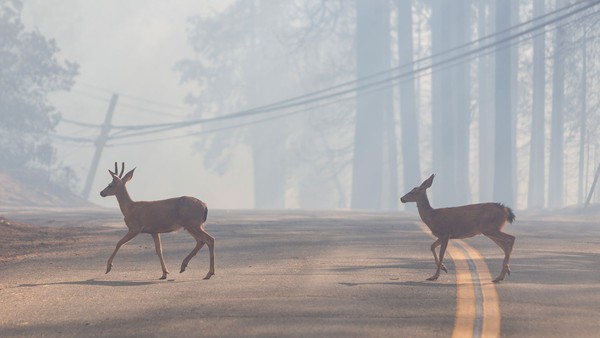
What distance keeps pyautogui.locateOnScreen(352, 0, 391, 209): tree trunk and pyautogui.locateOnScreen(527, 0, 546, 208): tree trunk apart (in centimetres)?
999

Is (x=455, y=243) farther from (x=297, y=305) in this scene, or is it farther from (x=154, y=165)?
(x=154, y=165)

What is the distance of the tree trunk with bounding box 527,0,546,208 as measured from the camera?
7550cm

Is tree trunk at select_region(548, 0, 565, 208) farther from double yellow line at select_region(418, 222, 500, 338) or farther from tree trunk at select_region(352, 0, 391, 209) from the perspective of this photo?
double yellow line at select_region(418, 222, 500, 338)

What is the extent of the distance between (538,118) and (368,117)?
41.6ft

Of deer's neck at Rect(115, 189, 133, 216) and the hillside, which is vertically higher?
deer's neck at Rect(115, 189, 133, 216)

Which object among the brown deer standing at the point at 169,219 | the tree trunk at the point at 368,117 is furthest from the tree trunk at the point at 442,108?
the brown deer standing at the point at 169,219

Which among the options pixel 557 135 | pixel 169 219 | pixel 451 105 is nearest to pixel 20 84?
pixel 451 105

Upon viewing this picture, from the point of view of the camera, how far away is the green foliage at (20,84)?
224ft

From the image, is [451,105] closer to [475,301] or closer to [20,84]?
[20,84]

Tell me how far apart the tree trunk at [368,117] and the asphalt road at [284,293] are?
52355mm

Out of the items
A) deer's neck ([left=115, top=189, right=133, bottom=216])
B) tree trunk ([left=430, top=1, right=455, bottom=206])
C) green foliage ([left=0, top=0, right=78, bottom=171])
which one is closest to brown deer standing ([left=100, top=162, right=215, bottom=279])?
deer's neck ([left=115, top=189, right=133, bottom=216])

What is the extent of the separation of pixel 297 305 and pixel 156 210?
3.44 m

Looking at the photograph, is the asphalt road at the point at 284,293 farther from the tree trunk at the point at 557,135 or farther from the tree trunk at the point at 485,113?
the tree trunk at the point at 557,135

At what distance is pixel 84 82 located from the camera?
144000mm
